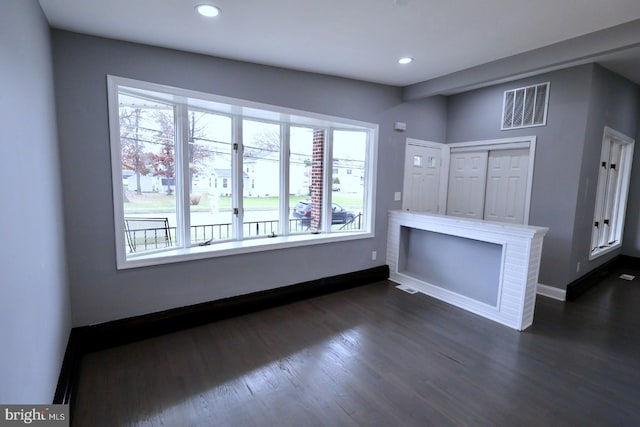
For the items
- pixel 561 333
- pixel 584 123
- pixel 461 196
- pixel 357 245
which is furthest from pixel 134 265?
pixel 584 123

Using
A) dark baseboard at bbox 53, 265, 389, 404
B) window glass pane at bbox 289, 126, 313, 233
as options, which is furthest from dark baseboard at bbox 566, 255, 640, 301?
window glass pane at bbox 289, 126, 313, 233

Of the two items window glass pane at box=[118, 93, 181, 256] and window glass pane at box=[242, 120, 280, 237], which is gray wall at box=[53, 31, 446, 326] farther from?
window glass pane at box=[242, 120, 280, 237]

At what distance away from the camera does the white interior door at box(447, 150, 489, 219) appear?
15.6 ft

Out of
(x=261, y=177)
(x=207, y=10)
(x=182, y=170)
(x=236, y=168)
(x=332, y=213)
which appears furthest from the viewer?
(x=332, y=213)

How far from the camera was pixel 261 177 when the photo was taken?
3.71 m

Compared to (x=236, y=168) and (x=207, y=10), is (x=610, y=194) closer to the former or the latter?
(x=236, y=168)

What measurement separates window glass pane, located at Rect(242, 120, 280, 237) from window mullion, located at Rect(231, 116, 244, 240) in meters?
0.05

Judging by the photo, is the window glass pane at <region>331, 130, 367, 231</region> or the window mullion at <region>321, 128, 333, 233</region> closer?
the window mullion at <region>321, 128, 333, 233</region>

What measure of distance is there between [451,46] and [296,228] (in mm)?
2652

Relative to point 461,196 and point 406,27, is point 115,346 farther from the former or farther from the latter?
point 461,196

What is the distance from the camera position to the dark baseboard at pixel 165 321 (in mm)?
2207

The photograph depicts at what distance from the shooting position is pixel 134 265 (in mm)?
2764

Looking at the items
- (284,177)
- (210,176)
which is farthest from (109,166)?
(284,177)

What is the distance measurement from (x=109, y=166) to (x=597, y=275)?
6.47 m
